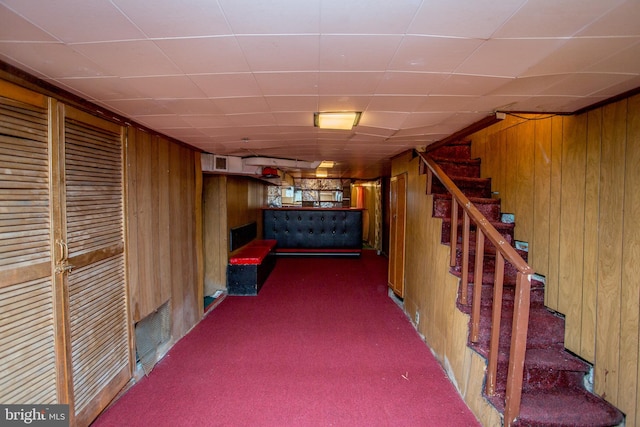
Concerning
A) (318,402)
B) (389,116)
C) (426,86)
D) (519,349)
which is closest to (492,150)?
(389,116)

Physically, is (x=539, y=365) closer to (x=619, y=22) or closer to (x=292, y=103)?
(x=619, y=22)

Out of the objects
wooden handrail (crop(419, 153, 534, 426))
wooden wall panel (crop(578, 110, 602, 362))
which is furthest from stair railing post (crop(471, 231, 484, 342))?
wooden wall panel (crop(578, 110, 602, 362))

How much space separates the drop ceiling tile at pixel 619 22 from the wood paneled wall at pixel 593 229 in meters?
0.95

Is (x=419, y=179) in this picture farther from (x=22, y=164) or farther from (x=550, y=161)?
(x=22, y=164)

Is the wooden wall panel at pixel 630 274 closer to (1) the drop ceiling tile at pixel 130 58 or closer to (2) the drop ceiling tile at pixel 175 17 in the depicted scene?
(2) the drop ceiling tile at pixel 175 17

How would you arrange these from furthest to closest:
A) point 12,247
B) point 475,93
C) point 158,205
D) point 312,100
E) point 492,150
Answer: point 492,150 → point 158,205 → point 312,100 → point 475,93 → point 12,247

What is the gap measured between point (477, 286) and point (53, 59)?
8.51 ft

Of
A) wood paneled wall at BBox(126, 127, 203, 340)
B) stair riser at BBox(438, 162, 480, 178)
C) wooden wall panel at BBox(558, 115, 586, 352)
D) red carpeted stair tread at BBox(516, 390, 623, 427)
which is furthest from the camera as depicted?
stair riser at BBox(438, 162, 480, 178)

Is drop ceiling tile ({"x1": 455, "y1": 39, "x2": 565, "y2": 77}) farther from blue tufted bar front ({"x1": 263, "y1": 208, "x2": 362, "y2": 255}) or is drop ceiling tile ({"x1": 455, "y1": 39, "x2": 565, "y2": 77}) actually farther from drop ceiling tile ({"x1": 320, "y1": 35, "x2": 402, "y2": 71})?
blue tufted bar front ({"x1": 263, "y1": 208, "x2": 362, "y2": 255})

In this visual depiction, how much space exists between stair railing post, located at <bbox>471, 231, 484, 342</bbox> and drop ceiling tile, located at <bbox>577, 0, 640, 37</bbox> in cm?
111

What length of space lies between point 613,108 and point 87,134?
3.30 m

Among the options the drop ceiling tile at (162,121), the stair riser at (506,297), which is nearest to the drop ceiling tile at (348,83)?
the drop ceiling tile at (162,121)

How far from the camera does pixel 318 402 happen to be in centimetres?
204

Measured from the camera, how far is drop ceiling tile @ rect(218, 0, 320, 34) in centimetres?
96
